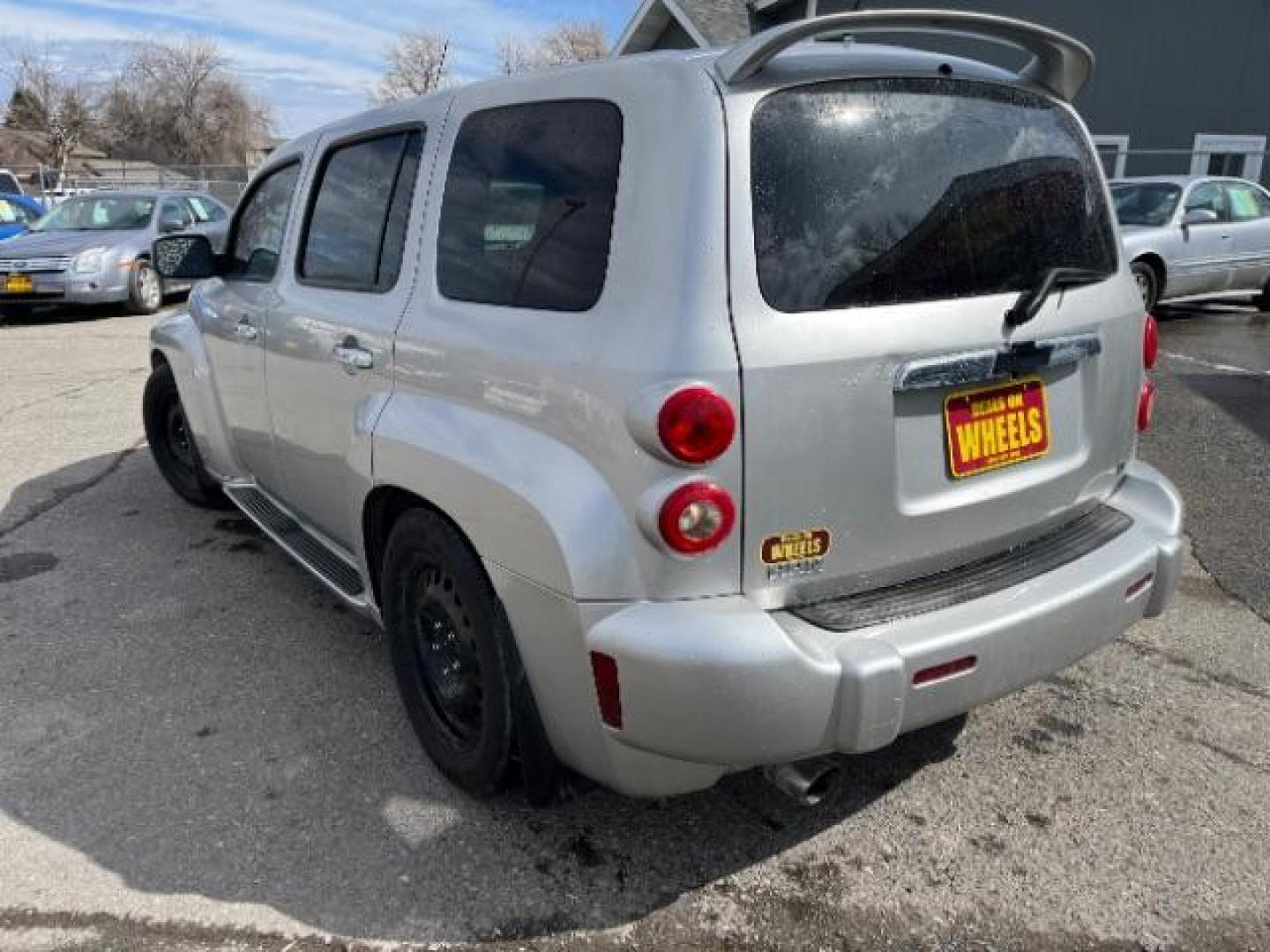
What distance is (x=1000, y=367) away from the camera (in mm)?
2367

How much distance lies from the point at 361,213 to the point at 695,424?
5.74ft

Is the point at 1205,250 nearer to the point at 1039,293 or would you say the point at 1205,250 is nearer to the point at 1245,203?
the point at 1245,203

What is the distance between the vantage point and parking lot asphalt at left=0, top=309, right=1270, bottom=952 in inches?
93.0

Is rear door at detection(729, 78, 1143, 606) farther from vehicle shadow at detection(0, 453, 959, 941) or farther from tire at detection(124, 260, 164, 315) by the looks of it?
tire at detection(124, 260, 164, 315)

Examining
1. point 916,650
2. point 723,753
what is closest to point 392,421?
point 723,753

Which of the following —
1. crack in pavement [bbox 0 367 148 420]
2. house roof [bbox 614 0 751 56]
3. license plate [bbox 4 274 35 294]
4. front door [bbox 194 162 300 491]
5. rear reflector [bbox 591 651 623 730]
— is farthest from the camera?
house roof [bbox 614 0 751 56]

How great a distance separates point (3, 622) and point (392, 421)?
7.56ft

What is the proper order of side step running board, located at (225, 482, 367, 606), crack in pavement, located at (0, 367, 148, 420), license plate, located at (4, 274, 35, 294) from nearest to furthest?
side step running board, located at (225, 482, 367, 606) < crack in pavement, located at (0, 367, 148, 420) < license plate, located at (4, 274, 35, 294)

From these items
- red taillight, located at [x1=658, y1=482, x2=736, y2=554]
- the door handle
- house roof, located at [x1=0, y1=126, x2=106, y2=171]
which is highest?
house roof, located at [x1=0, y1=126, x2=106, y2=171]

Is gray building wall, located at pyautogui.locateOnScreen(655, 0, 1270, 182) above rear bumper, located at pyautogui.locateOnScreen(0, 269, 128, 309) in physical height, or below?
above

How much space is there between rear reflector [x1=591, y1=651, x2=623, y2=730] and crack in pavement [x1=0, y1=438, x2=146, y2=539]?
13.4ft

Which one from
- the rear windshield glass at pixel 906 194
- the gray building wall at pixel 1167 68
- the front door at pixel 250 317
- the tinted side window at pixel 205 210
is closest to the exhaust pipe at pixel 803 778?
the rear windshield glass at pixel 906 194

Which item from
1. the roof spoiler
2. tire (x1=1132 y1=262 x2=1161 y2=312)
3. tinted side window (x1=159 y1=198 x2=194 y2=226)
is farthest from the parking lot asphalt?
tinted side window (x1=159 y1=198 x2=194 y2=226)

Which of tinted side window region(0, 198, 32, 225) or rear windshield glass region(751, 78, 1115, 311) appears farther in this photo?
tinted side window region(0, 198, 32, 225)
